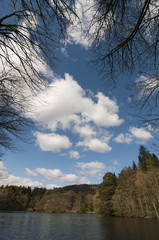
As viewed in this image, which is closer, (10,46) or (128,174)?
(10,46)

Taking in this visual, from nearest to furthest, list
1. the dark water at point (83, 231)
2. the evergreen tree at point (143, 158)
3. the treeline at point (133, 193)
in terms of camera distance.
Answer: the dark water at point (83, 231) → the treeline at point (133, 193) → the evergreen tree at point (143, 158)

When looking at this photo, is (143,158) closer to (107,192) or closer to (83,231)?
(107,192)

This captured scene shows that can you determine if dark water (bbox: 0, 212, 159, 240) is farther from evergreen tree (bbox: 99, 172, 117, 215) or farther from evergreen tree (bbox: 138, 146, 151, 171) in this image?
evergreen tree (bbox: 138, 146, 151, 171)

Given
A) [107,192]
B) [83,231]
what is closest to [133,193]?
[107,192]

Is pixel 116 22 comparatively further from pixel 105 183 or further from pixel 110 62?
pixel 105 183

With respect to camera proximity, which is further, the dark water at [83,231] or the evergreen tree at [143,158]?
the evergreen tree at [143,158]

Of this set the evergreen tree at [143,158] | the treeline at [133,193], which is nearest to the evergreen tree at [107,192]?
the treeline at [133,193]

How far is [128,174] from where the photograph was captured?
106 feet

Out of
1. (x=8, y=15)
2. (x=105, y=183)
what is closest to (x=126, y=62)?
(x=8, y=15)

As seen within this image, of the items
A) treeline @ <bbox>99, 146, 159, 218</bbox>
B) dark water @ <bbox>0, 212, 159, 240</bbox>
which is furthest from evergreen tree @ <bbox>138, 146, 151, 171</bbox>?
dark water @ <bbox>0, 212, 159, 240</bbox>

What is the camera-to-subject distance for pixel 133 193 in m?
29.6

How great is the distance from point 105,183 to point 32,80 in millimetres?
38459

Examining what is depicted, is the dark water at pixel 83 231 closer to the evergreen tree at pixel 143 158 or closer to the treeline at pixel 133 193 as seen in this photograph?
the treeline at pixel 133 193

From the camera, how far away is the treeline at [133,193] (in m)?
24.8
